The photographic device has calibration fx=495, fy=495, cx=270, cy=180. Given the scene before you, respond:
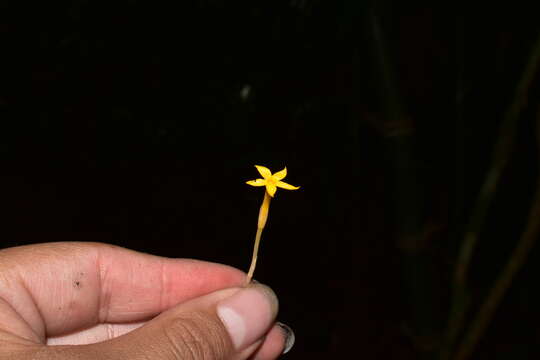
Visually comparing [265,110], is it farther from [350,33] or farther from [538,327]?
[538,327]

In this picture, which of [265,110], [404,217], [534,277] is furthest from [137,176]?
[534,277]

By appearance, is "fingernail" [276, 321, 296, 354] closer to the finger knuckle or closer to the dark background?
the finger knuckle

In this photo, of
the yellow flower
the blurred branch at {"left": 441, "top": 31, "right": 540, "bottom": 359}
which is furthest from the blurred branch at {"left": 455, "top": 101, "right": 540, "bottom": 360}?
the yellow flower

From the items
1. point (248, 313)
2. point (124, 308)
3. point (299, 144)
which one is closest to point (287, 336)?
point (248, 313)

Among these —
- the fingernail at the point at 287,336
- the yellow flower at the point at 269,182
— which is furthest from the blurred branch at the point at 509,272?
the yellow flower at the point at 269,182

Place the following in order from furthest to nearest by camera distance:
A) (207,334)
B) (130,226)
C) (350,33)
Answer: (130,226)
(350,33)
(207,334)
